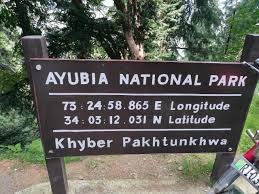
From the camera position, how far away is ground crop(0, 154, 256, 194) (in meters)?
2.91

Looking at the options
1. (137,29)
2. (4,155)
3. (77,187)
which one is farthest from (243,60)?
(137,29)

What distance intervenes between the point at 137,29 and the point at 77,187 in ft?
21.8

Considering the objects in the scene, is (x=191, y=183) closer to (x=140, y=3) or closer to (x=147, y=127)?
(x=147, y=127)

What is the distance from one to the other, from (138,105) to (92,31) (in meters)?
7.08

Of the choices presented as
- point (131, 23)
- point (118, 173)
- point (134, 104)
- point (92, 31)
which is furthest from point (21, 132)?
point (134, 104)

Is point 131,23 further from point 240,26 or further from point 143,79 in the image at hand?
point 143,79

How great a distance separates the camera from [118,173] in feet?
10.2

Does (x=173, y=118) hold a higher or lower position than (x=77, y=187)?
higher

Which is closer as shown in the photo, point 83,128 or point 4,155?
point 83,128

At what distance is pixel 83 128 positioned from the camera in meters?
2.34

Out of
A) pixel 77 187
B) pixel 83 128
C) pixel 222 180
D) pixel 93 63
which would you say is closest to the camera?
pixel 222 180

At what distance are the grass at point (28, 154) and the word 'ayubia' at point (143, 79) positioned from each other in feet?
4.79

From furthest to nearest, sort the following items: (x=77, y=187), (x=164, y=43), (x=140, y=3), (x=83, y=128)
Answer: (x=164, y=43)
(x=140, y=3)
(x=77, y=187)
(x=83, y=128)

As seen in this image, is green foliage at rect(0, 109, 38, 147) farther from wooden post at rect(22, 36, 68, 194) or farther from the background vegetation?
wooden post at rect(22, 36, 68, 194)
